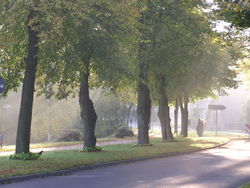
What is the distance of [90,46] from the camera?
1784 cm

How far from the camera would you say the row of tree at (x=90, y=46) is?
14312mm

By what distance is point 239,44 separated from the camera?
34000 mm

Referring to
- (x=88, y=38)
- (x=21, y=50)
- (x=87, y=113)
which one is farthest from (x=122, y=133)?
(x=88, y=38)

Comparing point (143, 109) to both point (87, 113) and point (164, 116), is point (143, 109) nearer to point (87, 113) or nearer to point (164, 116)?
point (87, 113)

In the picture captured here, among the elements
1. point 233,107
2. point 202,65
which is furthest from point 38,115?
point 233,107

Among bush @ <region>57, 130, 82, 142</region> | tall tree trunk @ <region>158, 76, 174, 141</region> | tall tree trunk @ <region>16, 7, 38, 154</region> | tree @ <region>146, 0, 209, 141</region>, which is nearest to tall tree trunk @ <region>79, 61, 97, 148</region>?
tall tree trunk @ <region>16, 7, 38, 154</region>

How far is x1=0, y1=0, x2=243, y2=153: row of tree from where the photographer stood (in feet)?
47.0

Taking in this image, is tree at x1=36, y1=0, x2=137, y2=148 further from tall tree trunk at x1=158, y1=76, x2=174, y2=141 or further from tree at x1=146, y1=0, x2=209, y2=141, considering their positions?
tall tree trunk at x1=158, y1=76, x2=174, y2=141

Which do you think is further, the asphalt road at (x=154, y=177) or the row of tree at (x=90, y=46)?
the row of tree at (x=90, y=46)

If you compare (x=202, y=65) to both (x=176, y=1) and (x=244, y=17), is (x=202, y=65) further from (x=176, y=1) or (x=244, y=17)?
(x=244, y=17)

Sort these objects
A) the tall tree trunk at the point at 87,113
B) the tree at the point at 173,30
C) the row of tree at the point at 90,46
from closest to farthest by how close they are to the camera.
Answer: the row of tree at the point at 90,46 < the tall tree trunk at the point at 87,113 < the tree at the point at 173,30

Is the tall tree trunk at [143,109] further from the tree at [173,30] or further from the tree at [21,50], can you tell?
the tree at [21,50]

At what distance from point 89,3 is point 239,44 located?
22.6 meters

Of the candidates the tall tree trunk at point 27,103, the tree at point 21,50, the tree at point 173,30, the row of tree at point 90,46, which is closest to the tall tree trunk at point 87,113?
the row of tree at point 90,46
